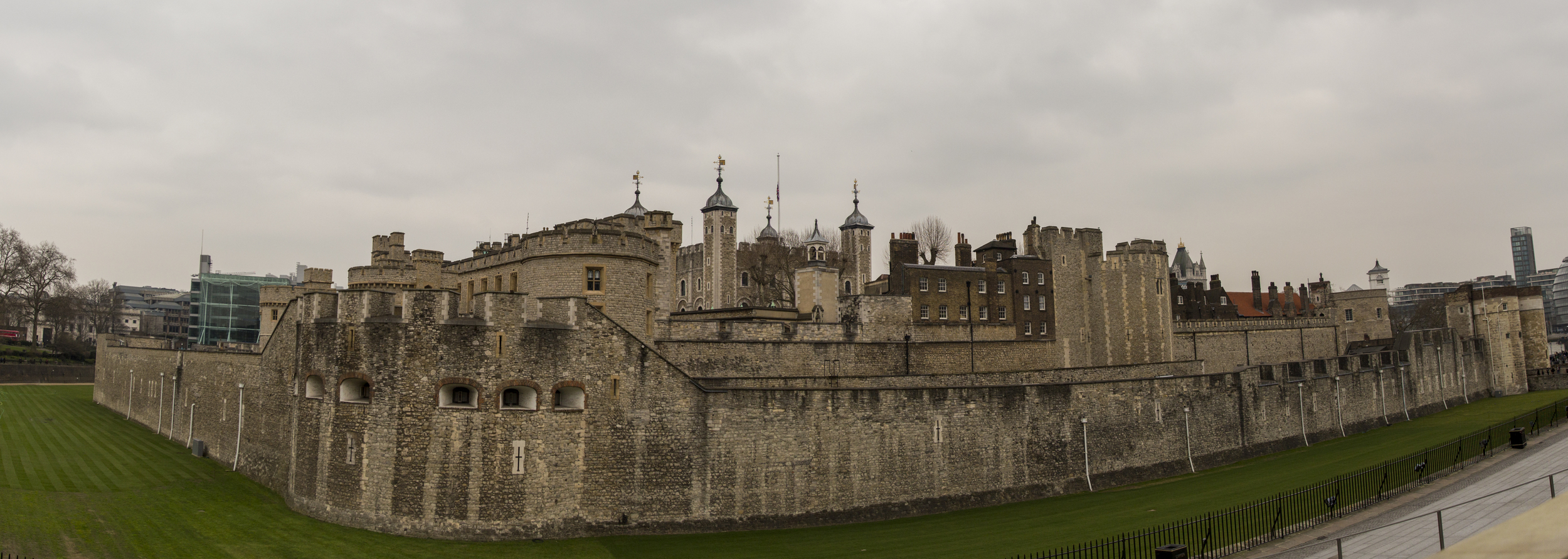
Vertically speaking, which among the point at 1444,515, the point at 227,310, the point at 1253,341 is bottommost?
the point at 1444,515

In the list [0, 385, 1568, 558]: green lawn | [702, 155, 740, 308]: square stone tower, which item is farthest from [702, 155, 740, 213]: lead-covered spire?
[0, 385, 1568, 558]: green lawn

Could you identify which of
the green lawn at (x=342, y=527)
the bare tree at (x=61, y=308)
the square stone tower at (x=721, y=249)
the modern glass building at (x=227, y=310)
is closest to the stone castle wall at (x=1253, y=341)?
the green lawn at (x=342, y=527)

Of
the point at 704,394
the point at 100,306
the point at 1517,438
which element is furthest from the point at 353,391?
the point at 100,306

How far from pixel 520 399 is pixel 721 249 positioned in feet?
176

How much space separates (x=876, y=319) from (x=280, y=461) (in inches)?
1035

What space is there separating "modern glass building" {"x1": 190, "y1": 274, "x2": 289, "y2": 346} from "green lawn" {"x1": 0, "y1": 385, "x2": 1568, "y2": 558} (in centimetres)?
5059

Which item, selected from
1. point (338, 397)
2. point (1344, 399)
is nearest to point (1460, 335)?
point (1344, 399)

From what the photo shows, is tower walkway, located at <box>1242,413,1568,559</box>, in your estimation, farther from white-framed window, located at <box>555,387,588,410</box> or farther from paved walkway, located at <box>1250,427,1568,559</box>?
white-framed window, located at <box>555,387,588,410</box>

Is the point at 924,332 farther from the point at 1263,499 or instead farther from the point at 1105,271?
the point at 1263,499

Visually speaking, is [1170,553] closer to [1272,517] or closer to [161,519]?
[1272,517]

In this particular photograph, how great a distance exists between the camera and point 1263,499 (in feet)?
89.2

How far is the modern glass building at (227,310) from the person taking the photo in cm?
8394

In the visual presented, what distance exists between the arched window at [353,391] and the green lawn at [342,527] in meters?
3.50

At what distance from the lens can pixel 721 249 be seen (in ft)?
259
